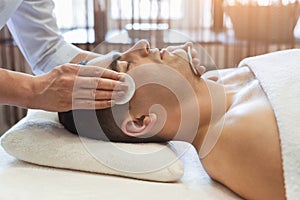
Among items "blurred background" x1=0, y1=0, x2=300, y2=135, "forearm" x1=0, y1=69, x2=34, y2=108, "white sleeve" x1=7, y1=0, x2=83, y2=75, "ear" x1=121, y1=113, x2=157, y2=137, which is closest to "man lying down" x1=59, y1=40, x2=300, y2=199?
"ear" x1=121, y1=113, x2=157, y2=137

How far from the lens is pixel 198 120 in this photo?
43.6 inches

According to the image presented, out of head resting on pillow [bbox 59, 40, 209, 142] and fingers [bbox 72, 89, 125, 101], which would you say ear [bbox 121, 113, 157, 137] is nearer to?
head resting on pillow [bbox 59, 40, 209, 142]

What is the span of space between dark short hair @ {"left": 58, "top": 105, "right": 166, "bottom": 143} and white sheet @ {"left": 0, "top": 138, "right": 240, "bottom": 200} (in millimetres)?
109

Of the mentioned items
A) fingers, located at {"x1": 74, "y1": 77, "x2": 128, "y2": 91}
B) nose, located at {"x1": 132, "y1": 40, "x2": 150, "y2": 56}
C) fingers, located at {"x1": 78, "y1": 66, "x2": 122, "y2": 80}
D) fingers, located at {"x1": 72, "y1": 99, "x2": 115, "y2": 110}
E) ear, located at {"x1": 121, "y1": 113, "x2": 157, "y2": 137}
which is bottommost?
ear, located at {"x1": 121, "y1": 113, "x2": 157, "y2": 137}

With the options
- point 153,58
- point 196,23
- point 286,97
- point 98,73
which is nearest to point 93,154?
point 98,73

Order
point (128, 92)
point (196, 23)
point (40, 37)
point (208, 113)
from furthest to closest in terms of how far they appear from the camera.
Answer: point (196, 23), point (40, 37), point (208, 113), point (128, 92)

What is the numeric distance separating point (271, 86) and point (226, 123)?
140 millimetres

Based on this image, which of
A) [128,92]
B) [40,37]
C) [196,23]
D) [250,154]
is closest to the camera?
[250,154]

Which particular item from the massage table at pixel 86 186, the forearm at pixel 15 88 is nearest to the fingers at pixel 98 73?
the forearm at pixel 15 88

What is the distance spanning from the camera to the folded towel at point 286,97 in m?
0.83

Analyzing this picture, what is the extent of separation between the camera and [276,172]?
0.87 metres

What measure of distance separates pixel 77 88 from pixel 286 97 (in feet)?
1.55

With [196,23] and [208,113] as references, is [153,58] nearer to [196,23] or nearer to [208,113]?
[208,113]

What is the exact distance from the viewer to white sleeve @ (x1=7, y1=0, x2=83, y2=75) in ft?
4.75
